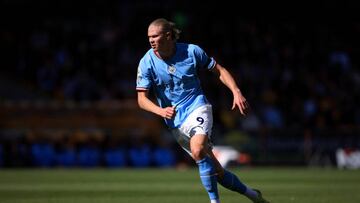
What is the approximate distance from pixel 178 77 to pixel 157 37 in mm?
500

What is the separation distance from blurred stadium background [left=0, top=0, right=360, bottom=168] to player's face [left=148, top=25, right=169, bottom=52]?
16.5 m

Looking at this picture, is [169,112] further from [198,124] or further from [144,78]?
[144,78]

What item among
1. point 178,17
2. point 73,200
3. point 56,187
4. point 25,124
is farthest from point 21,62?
point 73,200

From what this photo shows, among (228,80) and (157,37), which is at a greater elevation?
(157,37)

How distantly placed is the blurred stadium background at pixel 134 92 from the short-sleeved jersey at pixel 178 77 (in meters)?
16.3

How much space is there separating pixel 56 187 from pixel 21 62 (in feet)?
40.3

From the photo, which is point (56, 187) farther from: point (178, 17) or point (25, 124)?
point (178, 17)

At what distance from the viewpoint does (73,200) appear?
12.2 metres

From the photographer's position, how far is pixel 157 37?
30.7 feet

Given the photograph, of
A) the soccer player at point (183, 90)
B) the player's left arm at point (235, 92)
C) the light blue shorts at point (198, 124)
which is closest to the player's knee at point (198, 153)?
the soccer player at point (183, 90)

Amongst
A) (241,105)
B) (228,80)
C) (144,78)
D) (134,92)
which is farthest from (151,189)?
(134,92)

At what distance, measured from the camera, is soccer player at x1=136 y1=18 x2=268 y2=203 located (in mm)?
9266

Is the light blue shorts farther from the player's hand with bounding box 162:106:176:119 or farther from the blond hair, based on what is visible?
the blond hair

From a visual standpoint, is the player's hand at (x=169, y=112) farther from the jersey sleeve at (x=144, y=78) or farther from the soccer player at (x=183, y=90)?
the jersey sleeve at (x=144, y=78)
